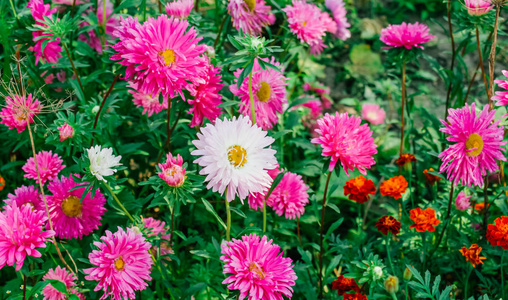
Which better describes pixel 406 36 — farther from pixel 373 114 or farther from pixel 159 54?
pixel 159 54

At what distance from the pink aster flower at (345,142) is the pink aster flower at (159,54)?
498 millimetres

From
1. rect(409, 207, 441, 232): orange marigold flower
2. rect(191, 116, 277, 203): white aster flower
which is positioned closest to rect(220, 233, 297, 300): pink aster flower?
rect(191, 116, 277, 203): white aster flower

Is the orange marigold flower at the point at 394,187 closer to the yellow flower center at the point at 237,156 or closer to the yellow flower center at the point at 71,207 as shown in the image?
the yellow flower center at the point at 237,156

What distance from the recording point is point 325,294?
7.54 ft

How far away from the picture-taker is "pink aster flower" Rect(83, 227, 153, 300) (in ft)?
5.19

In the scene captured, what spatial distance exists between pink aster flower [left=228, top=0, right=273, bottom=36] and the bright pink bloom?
2.75ft

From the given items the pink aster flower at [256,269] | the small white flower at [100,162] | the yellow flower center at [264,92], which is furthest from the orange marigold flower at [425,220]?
the small white flower at [100,162]

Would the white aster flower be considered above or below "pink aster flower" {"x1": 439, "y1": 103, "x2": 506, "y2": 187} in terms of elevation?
below

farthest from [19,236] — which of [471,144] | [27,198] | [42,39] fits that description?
[471,144]

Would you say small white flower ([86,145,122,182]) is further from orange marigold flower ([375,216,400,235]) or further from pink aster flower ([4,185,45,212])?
orange marigold flower ([375,216,400,235])

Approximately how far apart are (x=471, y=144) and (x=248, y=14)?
43.4 inches

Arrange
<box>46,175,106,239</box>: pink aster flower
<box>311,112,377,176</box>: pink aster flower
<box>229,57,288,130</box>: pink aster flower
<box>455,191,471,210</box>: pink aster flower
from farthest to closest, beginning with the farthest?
<box>455,191,471,210</box>: pink aster flower, <box>229,57,288,130</box>: pink aster flower, <box>46,175,106,239</box>: pink aster flower, <box>311,112,377,176</box>: pink aster flower

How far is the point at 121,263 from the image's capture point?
1.62m

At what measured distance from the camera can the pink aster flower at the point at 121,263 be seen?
5.19 ft
